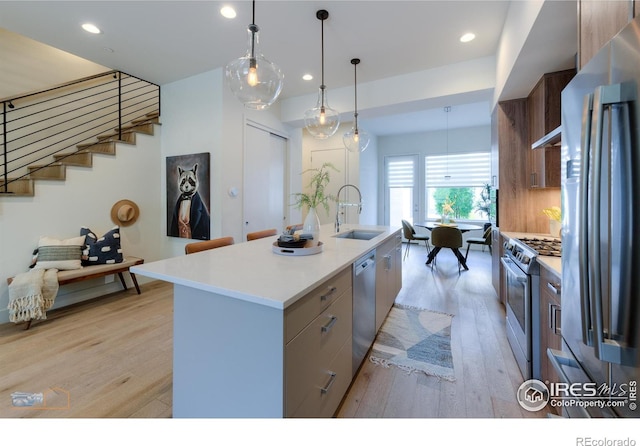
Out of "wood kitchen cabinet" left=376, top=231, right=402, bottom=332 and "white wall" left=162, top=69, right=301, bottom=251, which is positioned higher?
"white wall" left=162, top=69, right=301, bottom=251

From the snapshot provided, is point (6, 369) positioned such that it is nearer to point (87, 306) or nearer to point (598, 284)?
point (87, 306)

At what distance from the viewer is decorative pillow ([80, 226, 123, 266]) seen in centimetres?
323

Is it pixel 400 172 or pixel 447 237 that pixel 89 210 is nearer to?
pixel 447 237

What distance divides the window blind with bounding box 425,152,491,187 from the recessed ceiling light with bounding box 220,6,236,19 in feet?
20.0

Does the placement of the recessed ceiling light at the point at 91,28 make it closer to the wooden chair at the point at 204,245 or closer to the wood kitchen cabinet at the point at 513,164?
the wooden chair at the point at 204,245

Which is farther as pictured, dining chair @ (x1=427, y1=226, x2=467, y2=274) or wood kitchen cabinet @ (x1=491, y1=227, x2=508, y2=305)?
dining chair @ (x1=427, y1=226, x2=467, y2=274)

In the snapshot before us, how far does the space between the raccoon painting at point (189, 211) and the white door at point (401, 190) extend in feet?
18.1

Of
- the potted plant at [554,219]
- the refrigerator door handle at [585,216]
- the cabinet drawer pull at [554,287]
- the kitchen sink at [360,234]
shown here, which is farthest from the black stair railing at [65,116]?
the potted plant at [554,219]

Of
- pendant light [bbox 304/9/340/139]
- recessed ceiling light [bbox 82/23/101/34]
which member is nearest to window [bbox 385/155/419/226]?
pendant light [bbox 304/9/340/139]

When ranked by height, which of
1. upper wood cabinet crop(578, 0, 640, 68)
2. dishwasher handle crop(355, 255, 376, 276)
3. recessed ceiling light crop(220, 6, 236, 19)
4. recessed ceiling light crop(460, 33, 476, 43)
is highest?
recessed ceiling light crop(220, 6, 236, 19)

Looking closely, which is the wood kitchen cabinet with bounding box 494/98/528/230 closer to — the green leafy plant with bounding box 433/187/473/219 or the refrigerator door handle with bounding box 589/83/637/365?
the refrigerator door handle with bounding box 589/83/637/365

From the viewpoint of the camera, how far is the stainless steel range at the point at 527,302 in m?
1.71
